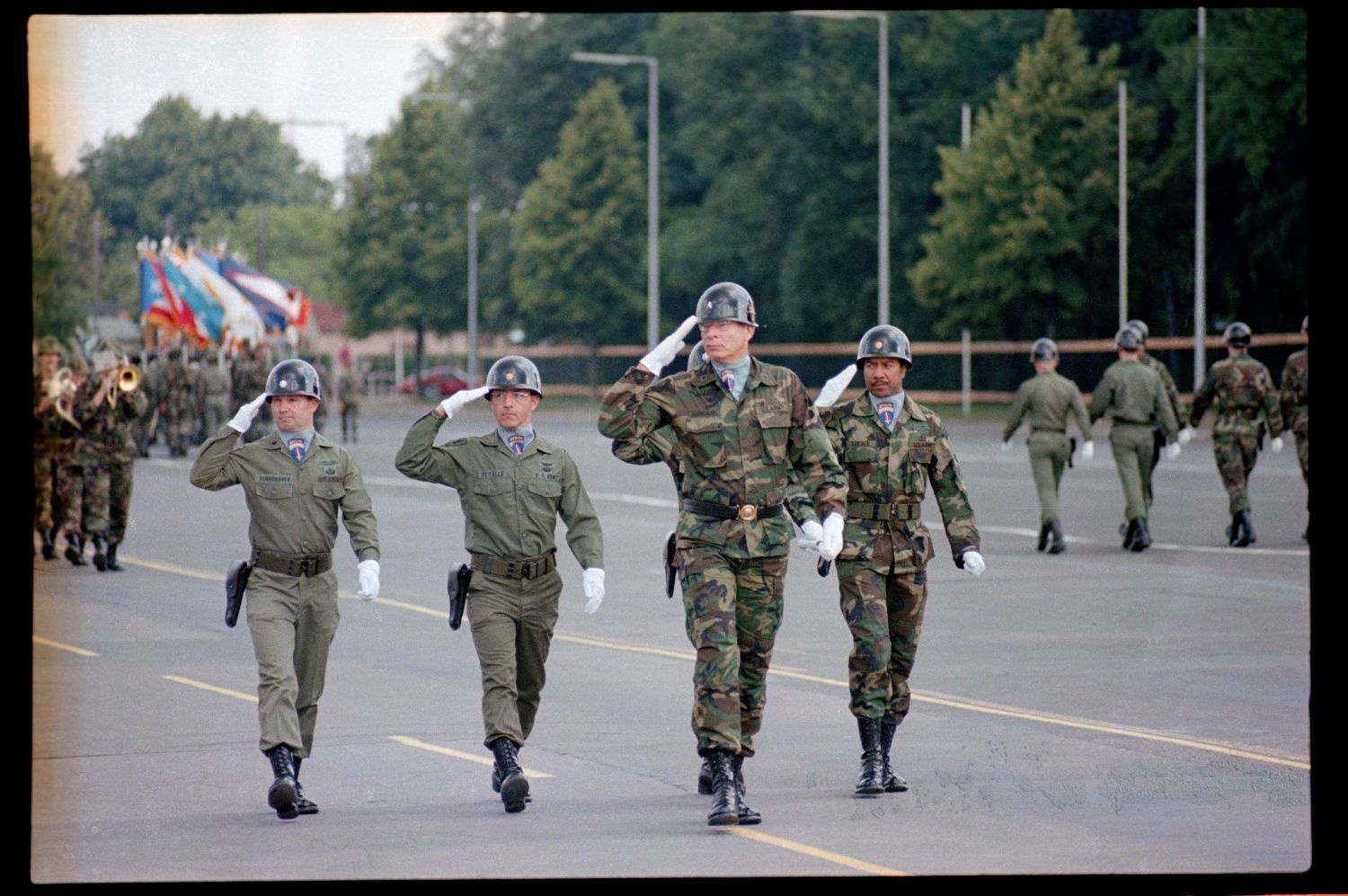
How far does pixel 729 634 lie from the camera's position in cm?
941

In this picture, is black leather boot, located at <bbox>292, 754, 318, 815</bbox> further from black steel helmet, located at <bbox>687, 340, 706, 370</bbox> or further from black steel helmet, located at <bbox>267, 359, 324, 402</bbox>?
black steel helmet, located at <bbox>687, 340, 706, 370</bbox>

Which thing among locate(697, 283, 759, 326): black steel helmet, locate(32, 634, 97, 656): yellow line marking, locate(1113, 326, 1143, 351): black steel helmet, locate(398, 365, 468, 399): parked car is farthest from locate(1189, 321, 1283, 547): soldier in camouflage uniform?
locate(398, 365, 468, 399): parked car

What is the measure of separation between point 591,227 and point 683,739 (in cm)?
6699

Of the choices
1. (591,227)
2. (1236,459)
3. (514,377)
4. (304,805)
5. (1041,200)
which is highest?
(591,227)

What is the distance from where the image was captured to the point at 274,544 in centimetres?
979

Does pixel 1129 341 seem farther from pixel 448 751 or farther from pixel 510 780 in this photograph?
pixel 510 780

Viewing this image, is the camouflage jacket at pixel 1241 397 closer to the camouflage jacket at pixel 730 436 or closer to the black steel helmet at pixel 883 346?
the black steel helmet at pixel 883 346

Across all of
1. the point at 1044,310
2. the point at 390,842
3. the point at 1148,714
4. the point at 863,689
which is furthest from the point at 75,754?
the point at 1044,310

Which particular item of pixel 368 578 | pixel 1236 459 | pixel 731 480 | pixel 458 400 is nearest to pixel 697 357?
pixel 731 480

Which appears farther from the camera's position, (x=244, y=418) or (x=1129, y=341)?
(x=1129, y=341)

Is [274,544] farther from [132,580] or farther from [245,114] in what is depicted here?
[245,114]

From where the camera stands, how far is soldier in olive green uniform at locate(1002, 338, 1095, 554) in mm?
21344

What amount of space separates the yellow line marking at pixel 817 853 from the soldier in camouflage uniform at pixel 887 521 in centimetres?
118

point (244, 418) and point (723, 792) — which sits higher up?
point (244, 418)
